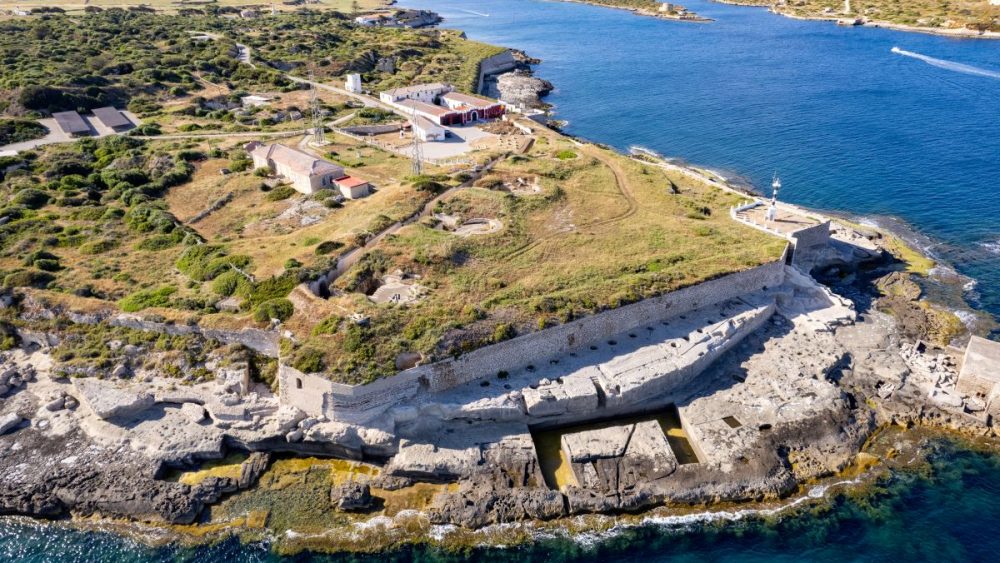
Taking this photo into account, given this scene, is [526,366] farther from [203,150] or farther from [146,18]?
[146,18]

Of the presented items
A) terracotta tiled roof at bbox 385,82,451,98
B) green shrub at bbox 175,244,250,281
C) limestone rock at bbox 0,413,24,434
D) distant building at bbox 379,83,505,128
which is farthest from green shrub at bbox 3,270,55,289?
terracotta tiled roof at bbox 385,82,451,98

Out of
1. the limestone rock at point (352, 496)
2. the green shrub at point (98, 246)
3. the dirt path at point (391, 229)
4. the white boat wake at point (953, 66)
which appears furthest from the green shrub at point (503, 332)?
the white boat wake at point (953, 66)

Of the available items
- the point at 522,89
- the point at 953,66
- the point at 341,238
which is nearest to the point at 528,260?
the point at 341,238

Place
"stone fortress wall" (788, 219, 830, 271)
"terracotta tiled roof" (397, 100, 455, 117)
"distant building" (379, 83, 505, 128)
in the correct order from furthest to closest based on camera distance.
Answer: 1. "distant building" (379, 83, 505, 128)
2. "terracotta tiled roof" (397, 100, 455, 117)
3. "stone fortress wall" (788, 219, 830, 271)

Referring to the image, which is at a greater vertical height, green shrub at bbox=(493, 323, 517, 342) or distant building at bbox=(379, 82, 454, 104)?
distant building at bbox=(379, 82, 454, 104)

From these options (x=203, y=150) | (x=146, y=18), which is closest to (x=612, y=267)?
(x=203, y=150)

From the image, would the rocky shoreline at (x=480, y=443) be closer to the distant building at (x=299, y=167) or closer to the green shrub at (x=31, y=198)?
the green shrub at (x=31, y=198)

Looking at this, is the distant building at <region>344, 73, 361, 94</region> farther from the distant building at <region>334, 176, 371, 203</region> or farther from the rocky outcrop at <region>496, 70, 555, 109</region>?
the distant building at <region>334, 176, 371, 203</region>
